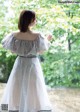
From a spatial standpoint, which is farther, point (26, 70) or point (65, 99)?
point (65, 99)

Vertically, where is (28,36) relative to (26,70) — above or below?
above

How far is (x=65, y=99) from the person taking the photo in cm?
335

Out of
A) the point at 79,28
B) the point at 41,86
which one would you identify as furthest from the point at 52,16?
the point at 41,86

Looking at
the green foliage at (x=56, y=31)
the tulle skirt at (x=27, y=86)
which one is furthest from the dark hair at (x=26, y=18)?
the green foliage at (x=56, y=31)

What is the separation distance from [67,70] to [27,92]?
1140 mm

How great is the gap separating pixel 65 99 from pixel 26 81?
86 centimetres

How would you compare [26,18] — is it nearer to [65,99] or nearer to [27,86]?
[27,86]

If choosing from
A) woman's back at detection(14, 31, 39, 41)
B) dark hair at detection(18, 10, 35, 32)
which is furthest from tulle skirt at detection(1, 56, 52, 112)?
dark hair at detection(18, 10, 35, 32)

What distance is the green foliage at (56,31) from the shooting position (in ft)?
11.1

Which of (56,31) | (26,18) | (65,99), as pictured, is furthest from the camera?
(56,31)

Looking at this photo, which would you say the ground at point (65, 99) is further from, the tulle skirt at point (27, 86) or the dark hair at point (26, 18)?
the dark hair at point (26, 18)

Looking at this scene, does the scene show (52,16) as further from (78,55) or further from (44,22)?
(78,55)

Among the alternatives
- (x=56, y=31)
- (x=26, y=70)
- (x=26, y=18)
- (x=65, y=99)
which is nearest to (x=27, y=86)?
(x=26, y=70)

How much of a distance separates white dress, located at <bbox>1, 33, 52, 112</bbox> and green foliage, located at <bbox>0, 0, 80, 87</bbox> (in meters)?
0.79
